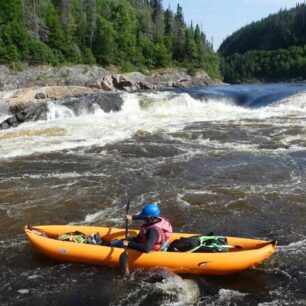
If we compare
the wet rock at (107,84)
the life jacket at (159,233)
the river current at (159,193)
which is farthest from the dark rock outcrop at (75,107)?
the life jacket at (159,233)

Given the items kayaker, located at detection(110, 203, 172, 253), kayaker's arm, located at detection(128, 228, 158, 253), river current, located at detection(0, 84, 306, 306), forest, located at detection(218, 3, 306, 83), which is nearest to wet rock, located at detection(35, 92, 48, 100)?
river current, located at detection(0, 84, 306, 306)

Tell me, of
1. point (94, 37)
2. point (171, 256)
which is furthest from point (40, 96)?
point (94, 37)

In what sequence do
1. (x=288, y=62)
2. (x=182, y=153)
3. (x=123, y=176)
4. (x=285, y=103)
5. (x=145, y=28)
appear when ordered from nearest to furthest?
(x=123, y=176)
(x=182, y=153)
(x=285, y=103)
(x=145, y=28)
(x=288, y=62)

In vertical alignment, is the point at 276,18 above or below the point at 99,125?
above

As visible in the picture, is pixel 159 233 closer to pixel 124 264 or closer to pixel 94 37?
pixel 124 264

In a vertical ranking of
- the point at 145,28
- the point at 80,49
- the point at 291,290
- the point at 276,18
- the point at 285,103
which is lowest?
the point at 291,290

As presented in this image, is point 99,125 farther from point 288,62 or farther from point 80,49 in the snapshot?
point 288,62

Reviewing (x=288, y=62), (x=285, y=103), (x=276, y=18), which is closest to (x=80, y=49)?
(x=285, y=103)

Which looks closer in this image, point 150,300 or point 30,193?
point 150,300

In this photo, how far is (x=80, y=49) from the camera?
176ft

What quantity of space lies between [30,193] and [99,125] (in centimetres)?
1057

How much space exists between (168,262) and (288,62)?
111387 mm

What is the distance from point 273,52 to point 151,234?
12494 cm

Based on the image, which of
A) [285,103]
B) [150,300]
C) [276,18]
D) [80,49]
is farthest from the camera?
[276,18]
